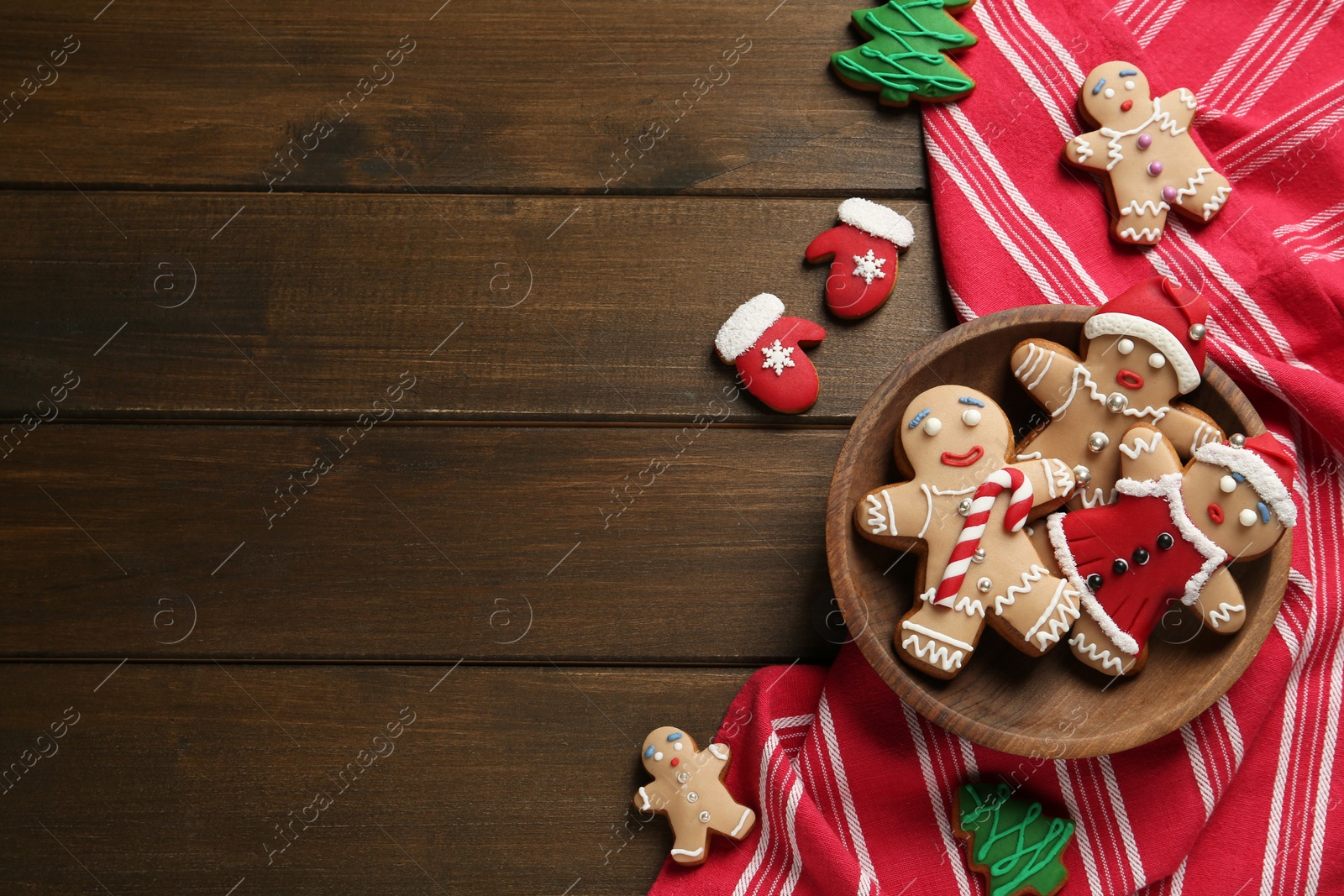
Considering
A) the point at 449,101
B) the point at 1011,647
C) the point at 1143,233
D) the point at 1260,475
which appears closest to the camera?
the point at 1260,475

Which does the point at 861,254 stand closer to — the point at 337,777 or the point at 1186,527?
the point at 1186,527

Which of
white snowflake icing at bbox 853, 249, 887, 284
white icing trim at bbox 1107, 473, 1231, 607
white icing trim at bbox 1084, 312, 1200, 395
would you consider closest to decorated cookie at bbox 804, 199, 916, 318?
white snowflake icing at bbox 853, 249, 887, 284

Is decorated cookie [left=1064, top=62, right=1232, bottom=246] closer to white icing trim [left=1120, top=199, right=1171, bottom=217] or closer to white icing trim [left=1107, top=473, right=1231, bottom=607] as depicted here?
white icing trim [left=1120, top=199, right=1171, bottom=217]

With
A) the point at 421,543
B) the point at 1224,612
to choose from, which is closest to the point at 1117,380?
the point at 1224,612

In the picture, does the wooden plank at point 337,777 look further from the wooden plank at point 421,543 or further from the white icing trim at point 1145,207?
the white icing trim at point 1145,207

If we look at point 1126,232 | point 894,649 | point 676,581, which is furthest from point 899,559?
point 1126,232

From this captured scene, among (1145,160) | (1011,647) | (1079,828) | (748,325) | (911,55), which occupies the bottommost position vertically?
(1079,828)
